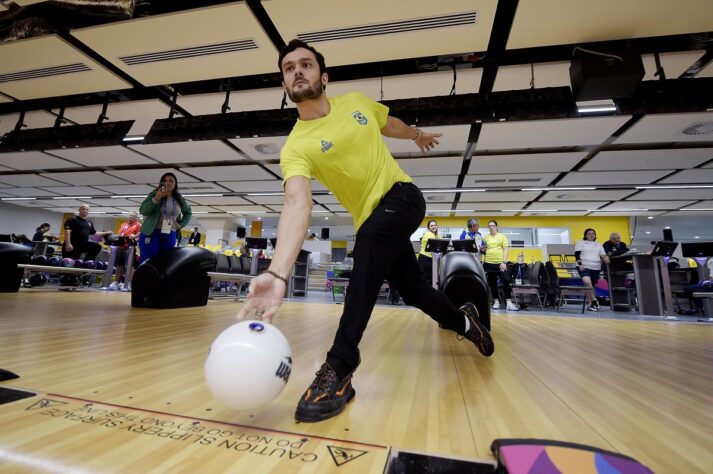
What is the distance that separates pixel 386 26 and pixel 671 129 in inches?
213

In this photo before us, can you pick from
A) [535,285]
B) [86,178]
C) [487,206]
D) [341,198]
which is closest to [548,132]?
[535,285]

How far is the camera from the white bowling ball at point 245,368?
0.83 m

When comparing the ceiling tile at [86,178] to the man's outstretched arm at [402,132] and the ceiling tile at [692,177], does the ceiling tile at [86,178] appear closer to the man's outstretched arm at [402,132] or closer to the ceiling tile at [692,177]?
the man's outstretched arm at [402,132]

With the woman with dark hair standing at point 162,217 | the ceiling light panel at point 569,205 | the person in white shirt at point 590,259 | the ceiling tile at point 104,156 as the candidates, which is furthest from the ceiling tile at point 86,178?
the ceiling light panel at point 569,205

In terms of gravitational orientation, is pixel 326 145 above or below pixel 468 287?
above

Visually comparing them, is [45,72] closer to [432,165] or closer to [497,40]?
[497,40]

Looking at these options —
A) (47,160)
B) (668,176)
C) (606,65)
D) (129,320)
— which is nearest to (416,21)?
(606,65)

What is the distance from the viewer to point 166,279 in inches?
147

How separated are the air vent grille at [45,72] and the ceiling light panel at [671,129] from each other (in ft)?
27.1

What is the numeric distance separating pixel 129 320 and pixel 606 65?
5148 millimetres

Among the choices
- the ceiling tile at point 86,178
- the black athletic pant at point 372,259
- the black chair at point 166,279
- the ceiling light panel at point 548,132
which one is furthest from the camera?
the ceiling tile at point 86,178

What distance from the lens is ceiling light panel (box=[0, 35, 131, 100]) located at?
165 inches

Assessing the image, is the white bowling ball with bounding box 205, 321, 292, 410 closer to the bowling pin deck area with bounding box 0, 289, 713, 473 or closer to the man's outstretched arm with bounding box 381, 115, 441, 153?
the bowling pin deck area with bounding box 0, 289, 713, 473

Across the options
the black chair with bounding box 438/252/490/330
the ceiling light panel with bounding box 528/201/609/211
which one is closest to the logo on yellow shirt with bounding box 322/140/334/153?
the black chair with bounding box 438/252/490/330
